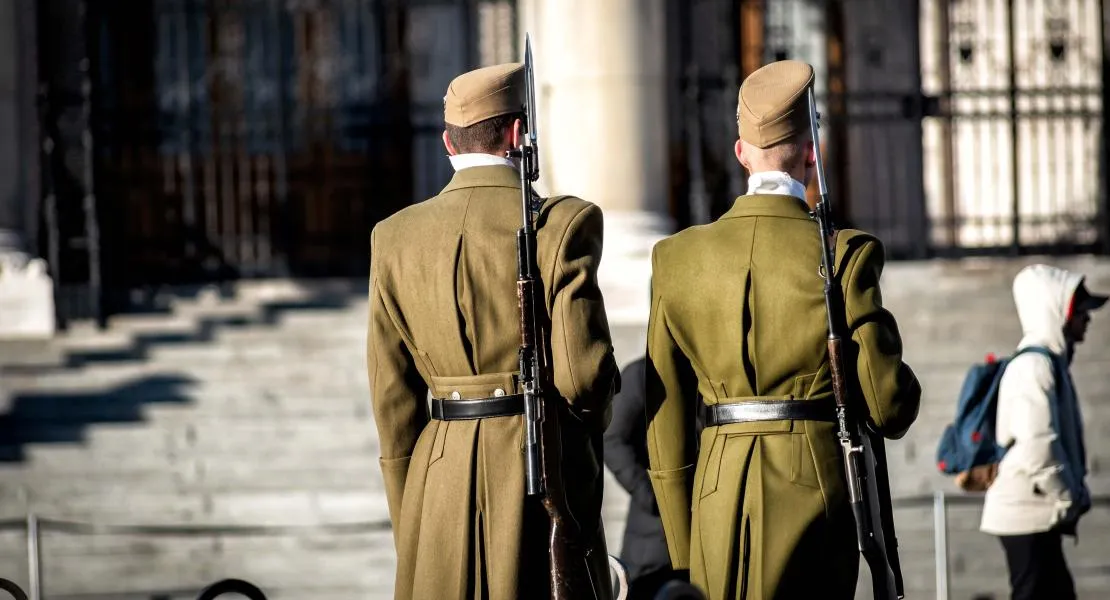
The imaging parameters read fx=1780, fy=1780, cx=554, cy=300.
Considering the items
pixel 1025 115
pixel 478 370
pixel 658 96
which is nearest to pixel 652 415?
pixel 478 370

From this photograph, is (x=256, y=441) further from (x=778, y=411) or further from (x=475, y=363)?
(x=778, y=411)

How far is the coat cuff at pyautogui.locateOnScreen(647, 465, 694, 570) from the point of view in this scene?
472cm

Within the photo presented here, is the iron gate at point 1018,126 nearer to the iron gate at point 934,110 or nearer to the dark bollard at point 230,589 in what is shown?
the iron gate at point 934,110

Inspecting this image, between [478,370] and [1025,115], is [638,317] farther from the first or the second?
[478,370]

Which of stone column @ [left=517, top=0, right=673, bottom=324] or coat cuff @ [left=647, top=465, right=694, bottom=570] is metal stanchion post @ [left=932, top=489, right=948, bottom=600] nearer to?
coat cuff @ [left=647, top=465, right=694, bottom=570]

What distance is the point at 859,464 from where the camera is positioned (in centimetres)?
442

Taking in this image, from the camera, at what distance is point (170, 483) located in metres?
10.9

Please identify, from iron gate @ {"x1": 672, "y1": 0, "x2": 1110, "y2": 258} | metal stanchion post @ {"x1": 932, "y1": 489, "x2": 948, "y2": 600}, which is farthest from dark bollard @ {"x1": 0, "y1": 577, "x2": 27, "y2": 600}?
iron gate @ {"x1": 672, "y1": 0, "x2": 1110, "y2": 258}

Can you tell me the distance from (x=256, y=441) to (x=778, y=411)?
712 centimetres

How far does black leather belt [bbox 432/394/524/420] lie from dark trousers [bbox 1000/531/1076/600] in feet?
11.0

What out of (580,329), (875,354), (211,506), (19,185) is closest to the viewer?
(875,354)

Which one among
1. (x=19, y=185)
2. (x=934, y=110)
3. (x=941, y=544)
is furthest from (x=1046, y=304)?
(x=19, y=185)

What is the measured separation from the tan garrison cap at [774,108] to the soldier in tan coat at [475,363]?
47cm

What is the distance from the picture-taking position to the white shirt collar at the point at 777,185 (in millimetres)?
4656
